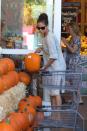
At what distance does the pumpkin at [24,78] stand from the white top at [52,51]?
40 cm

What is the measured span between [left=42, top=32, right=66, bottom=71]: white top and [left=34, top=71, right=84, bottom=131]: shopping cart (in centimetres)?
40

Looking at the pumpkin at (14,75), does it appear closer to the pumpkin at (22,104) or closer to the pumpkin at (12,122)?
the pumpkin at (22,104)

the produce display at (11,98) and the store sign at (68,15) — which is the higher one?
the store sign at (68,15)

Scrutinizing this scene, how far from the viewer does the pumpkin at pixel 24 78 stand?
19.8ft

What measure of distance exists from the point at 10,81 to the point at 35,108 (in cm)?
68

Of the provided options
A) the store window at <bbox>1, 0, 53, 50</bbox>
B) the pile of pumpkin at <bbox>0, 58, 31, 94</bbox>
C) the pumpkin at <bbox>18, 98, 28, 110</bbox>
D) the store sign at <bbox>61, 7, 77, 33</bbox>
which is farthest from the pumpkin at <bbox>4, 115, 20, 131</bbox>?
the store sign at <bbox>61, 7, 77, 33</bbox>

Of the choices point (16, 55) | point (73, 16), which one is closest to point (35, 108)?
point (16, 55)

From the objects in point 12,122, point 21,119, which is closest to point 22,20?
point 21,119

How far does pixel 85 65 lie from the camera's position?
20.1 feet

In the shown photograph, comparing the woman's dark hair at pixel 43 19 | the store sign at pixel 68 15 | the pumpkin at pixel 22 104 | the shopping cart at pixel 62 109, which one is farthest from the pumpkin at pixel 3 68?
the store sign at pixel 68 15

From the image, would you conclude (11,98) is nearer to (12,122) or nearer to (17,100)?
(17,100)

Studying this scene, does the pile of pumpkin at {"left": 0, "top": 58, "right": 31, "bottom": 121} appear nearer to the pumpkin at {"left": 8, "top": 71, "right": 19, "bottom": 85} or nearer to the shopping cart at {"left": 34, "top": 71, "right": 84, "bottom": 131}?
the pumpkin at {"left": 8, "top": 71, "right": 19, "bottom": 85}

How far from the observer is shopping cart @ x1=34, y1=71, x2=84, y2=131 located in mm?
A: 5613

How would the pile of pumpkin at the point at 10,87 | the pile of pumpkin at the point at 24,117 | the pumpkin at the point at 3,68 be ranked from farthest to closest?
the pumpkin at the point at 3,68 < the pile of pumpkin at the point at 10,87 < the pile of pumpkin at the point at 24,117
